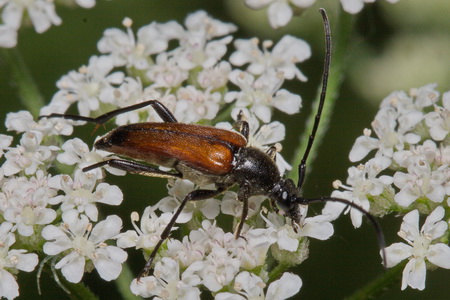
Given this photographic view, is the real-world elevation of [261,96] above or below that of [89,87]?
below

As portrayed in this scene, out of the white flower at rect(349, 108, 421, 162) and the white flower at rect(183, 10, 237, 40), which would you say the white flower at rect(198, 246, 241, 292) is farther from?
the white flower at rect(183, 10, 237, 40)

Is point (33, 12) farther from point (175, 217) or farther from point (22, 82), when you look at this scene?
point (175, 217)

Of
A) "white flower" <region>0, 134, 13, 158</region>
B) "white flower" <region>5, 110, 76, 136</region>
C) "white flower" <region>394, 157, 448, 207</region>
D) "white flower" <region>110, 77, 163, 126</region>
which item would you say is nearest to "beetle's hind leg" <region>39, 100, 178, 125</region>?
"white flower" <region>5, 110, 76, 136</region>

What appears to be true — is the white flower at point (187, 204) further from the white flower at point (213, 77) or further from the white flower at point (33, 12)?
the white flower at point (33, 12)

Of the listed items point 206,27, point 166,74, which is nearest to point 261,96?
point 166,74

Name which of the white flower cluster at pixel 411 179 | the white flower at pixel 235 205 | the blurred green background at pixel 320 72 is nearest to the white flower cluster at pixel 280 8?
the blurred green background at pixel 320 72
